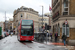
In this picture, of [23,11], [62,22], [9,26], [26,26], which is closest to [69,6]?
[62,22]

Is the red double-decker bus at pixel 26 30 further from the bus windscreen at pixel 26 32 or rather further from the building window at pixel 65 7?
the building window at pixel 65 7

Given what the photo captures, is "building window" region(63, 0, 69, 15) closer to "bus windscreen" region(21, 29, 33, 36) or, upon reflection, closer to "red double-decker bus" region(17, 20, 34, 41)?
"red double-decker bus" region(17, 20, 34, 41)

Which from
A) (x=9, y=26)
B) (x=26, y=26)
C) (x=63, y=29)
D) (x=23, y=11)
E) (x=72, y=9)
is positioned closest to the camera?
(x=26, y=26)

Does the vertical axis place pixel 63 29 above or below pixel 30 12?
below

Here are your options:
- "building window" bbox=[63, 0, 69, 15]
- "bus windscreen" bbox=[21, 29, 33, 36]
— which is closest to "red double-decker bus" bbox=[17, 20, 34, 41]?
"bus windscreen" bbox=[21, 29, 33, 36]

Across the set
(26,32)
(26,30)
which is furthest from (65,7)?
(26,32)

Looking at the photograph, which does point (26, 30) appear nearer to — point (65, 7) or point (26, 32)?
point (26, 32)

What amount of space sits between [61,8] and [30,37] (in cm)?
907

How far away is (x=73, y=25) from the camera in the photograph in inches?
1264

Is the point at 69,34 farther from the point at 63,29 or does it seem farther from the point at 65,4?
the point at 65,4

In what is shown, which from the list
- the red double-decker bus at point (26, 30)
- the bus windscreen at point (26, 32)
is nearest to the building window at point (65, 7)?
the red double-decker bus at point (26, 30)

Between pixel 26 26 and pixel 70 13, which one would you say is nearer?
pixel 26 26

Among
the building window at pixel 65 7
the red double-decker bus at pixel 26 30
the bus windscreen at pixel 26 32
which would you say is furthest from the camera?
the building window at pixel 65 7

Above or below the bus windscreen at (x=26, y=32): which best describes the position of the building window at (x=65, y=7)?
above
